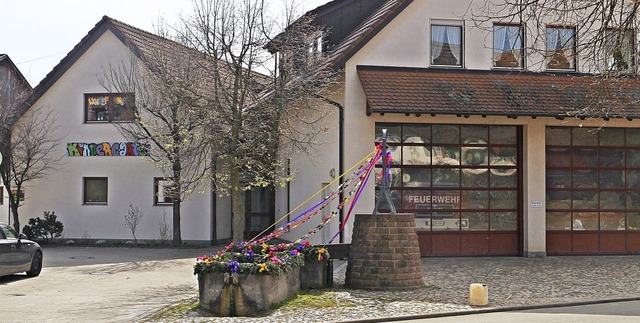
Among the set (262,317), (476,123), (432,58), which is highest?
(432,58)

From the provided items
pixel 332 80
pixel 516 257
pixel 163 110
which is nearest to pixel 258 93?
pixel 332 80

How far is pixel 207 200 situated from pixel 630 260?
13629 mm

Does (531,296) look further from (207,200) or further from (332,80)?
(207,200)

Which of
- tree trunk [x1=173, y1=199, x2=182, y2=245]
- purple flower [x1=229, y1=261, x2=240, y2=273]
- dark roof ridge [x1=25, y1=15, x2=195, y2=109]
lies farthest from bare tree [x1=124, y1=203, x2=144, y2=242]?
purple flower [x1=229, y1=261, x2=240, y2=273]

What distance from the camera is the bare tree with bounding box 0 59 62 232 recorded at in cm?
2822

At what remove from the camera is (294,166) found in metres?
26.2

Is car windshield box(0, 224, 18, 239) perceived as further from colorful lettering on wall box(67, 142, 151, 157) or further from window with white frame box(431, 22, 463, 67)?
window with white frame box(431, 22, 463, 67)

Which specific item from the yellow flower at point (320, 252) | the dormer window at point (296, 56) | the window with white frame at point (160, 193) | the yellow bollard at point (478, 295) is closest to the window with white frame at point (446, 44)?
the dormer window at point (296, 56)

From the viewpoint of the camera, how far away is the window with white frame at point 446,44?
21891 mm

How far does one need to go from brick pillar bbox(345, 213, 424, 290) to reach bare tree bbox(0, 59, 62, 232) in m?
16.6

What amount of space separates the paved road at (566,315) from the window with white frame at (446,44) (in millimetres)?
9627

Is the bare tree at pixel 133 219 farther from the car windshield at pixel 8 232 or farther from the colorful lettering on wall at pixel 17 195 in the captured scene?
the car windshield at pixel 8 232

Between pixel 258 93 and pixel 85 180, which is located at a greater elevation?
pixel 258 93

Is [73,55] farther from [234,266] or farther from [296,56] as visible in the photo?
[234,266]
